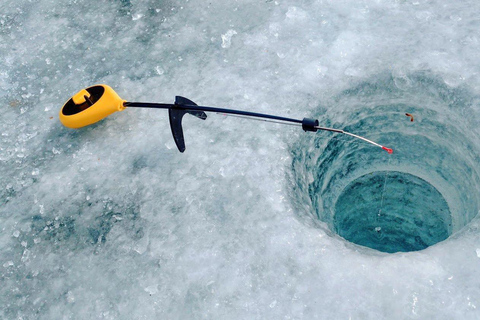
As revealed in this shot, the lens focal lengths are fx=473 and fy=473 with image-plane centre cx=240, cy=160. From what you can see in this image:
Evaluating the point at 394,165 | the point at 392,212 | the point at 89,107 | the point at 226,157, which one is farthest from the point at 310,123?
the point at 392,212

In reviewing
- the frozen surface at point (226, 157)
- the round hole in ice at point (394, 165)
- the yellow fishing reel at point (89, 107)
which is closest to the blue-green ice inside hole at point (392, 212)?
the round hole in ice at point (394, 165)

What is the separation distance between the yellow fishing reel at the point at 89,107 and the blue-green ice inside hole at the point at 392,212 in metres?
1.58

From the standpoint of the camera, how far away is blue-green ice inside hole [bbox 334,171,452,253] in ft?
10.5

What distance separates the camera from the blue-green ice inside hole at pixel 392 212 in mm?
3199

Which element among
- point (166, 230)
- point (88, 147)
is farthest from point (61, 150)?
point (166, 230)

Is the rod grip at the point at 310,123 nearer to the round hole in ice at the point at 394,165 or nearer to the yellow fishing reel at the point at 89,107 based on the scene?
the round hole in ice at the point at 394,165

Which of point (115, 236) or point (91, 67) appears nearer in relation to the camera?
point (115, 236)

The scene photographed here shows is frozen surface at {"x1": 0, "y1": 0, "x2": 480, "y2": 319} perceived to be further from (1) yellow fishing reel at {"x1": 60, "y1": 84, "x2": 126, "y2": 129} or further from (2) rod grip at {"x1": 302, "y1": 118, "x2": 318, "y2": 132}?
(2) rod grip at {"x1": 302, "y1": 118, "x2": 318, "y2": 132}

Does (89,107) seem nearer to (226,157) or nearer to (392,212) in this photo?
(226,157)

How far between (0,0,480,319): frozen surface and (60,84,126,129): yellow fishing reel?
0.10 metres

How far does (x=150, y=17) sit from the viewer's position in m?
2.98

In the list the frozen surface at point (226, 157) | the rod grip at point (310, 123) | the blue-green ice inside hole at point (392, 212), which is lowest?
the blue-green ice inside hole at point (392, 212)

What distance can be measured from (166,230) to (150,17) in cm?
151

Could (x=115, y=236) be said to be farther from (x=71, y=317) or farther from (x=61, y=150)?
(x=61, y=150)
